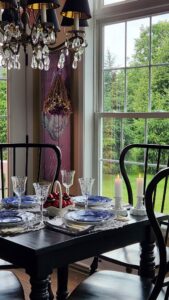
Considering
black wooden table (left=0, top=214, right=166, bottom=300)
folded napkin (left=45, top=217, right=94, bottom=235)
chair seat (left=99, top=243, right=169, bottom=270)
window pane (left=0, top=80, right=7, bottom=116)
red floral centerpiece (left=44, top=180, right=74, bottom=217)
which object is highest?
window pane (left=0, top=80, right=7, bottom=116)

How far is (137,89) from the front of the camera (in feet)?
10.2

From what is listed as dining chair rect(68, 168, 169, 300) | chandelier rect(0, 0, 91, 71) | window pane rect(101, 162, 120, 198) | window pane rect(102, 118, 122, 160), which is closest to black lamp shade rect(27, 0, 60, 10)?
chandelier rect(0, 0, 91, 71)

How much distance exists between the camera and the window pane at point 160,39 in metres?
2.91

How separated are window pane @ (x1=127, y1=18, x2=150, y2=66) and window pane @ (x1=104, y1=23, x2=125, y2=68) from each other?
62 mm

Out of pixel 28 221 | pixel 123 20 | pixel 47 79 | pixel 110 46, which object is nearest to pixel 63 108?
pixel 47 79

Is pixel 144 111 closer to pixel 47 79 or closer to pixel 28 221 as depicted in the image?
pixel 47 79

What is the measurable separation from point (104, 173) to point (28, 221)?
159 centimetres

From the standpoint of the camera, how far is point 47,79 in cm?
357

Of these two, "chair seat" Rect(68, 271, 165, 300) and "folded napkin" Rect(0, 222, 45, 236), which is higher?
"folded napkin" Rect(0, 222, 45, 236)

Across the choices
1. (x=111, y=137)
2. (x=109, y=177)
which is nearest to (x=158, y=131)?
(x=111, y=137)

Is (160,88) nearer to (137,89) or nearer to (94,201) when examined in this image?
(137,89)

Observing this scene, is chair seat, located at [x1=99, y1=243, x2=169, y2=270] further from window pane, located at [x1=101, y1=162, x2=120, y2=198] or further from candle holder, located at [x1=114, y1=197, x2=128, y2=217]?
window pane, located at [x1=101, y1=162, x2=120, y2=198]

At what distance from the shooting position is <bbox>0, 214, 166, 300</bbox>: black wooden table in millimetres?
1532

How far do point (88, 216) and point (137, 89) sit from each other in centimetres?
144
